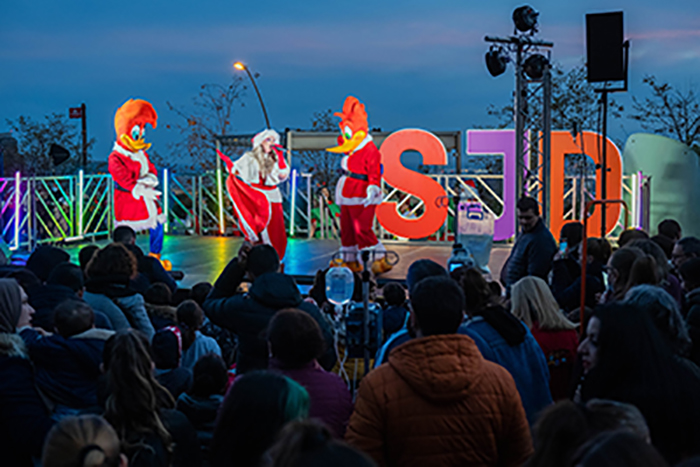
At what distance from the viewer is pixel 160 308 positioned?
407cm

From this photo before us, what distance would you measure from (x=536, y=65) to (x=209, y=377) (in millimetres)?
6269

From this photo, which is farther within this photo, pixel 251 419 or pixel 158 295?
pixel 158 295

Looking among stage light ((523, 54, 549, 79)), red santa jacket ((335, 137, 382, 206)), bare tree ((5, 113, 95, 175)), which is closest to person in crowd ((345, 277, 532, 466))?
red santa jacket ((335, 137, 382, 206))

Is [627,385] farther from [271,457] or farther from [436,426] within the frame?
[271,457]

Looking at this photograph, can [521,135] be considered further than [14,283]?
Yes

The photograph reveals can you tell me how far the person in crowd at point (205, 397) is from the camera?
2.83 metres

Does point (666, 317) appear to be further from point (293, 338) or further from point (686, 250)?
point (686, 250)

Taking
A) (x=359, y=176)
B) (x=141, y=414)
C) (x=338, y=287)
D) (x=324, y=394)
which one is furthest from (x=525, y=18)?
(x=141, y=414)

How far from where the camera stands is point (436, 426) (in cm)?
195

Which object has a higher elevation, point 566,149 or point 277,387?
point 566,149

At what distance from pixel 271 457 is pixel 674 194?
41.0 ft

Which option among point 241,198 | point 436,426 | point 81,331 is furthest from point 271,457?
point 241,198

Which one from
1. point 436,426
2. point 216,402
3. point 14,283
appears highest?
point 14,283

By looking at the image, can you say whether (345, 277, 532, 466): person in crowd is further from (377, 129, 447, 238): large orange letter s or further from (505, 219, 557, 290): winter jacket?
(377, 129, 447, 238): large orange letter s
